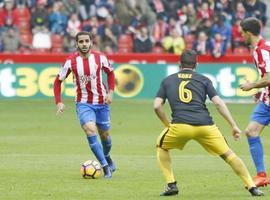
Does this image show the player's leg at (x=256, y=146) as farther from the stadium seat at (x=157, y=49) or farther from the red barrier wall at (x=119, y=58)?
the stadium seat at (x=157, y=49)

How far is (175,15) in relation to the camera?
33.2 meters

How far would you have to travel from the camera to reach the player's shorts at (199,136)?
1116 centimetres

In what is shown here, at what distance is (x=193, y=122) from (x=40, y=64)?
1790 cm

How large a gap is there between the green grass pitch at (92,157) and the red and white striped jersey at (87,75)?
112 centimetres

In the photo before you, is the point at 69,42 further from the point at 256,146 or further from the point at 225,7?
the point at 256,146

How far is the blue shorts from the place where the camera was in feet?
45.3

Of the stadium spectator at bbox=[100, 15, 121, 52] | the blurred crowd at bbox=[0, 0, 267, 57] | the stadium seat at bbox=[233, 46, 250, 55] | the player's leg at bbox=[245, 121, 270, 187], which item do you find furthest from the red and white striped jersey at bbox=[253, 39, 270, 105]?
the stadium spectator at bbox=[100, 15, 121, 52]

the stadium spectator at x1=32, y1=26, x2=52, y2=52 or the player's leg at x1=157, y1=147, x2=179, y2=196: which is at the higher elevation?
the player's leg at x1=157, y1=147, x2=179, y2=196

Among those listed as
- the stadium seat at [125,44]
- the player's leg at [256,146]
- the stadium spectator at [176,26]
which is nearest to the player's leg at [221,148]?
the player's leg at [256,146]

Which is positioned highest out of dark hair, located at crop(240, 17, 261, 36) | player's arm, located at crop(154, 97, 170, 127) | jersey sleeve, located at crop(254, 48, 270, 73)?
dark hair, located at crop(240, 17, 261, 36)

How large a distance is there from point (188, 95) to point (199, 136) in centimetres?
49

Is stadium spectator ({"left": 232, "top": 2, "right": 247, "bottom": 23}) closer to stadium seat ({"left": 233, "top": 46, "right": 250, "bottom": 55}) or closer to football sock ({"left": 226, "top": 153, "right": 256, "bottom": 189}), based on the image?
stadium seat ({"left": 233, "top": 46, "right": 250, "bottom": 55})

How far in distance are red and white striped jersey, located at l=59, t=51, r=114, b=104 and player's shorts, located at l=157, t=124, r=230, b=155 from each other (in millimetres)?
2947

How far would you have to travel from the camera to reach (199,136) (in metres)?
11.2
